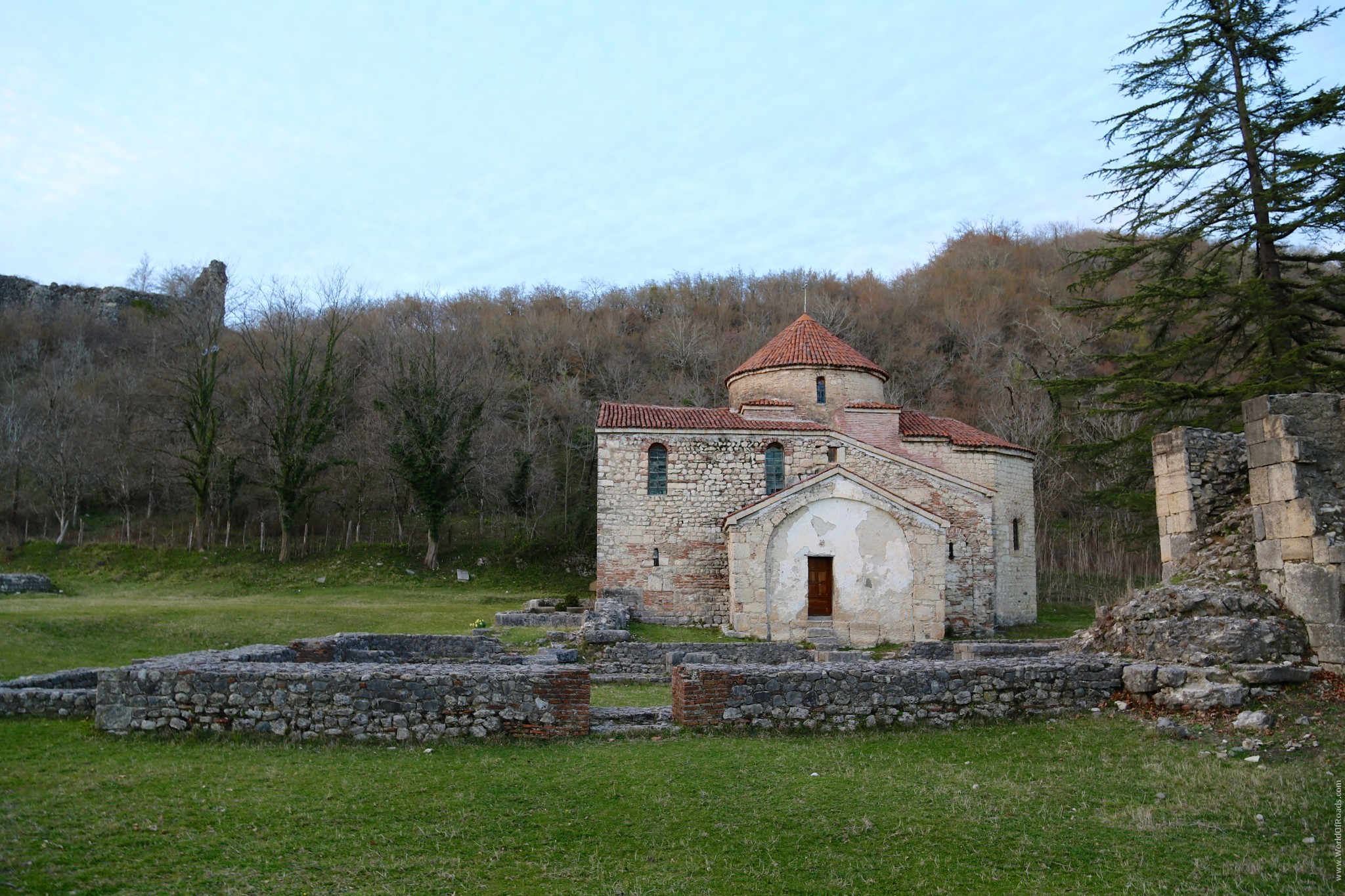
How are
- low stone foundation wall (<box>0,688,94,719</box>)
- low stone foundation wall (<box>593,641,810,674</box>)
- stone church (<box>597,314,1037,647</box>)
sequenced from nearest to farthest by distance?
low stone foundation wall (<box>0,688,94,719</box>) → low stone foundation wall (<box>593,641,810,674</box>) → stone church (<box>597,314,1037,647</box>)

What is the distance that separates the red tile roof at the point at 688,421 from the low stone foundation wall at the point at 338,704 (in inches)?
606

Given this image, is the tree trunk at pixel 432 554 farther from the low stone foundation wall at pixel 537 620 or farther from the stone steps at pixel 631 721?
the stone steps at pixel 631 721

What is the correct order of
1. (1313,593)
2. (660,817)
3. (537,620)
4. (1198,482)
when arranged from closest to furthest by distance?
1. (660,817)
2. (1313,593)
3. (1198,482)
4. (537,620)

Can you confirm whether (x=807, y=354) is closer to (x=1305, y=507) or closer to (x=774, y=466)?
(x=774, y=466)

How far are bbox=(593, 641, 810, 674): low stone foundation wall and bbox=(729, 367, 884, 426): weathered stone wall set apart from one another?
11.1 metres

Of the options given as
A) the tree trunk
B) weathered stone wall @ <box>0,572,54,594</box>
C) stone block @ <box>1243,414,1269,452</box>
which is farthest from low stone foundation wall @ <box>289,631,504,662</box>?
the tree trunk

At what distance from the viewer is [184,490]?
39.0 m

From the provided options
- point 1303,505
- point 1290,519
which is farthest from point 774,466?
point 1303,505

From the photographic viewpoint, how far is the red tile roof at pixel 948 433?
2506 centimetres

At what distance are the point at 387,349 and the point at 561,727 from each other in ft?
119

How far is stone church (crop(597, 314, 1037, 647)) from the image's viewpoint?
20.6 m

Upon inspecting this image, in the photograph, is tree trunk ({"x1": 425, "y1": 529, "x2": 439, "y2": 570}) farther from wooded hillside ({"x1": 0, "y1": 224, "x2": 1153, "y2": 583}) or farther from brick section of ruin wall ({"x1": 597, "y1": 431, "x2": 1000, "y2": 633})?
brick section of ruin wall ({"x1": 597, "y1": 431, "x2": 1000, "y2": 633})

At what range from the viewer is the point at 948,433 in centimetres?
2539

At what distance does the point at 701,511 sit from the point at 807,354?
6.11m
